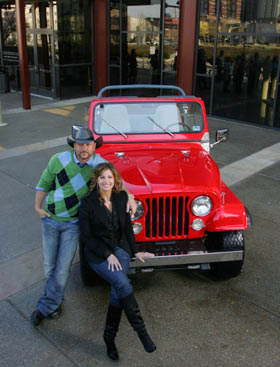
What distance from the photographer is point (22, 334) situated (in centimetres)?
364

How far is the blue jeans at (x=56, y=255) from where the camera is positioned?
359 centimetres

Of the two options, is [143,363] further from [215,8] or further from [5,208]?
[215,8]

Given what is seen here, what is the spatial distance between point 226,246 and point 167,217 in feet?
2.19

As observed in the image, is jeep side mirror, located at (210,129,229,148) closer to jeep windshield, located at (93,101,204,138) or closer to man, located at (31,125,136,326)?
jeep windshield, located at (93,101,204,138)

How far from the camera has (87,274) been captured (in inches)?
162

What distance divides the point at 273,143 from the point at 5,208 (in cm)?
722

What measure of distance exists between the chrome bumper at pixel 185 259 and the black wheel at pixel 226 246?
0.10 m

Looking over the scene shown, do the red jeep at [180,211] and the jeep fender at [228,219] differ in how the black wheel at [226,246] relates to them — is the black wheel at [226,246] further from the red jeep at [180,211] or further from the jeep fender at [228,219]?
the jeep fender at [228,219]

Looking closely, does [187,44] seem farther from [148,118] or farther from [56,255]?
[56,255]

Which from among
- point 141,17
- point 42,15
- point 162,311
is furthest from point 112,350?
point 42,15

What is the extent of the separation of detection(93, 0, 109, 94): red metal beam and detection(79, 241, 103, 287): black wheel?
44.6 ft

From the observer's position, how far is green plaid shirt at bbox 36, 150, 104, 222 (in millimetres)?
3502

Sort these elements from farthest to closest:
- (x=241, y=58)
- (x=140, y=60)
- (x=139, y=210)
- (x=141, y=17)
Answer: (x=140, y=60), (x=141, y=17), (x=241, y=58), (x=139, y=210)

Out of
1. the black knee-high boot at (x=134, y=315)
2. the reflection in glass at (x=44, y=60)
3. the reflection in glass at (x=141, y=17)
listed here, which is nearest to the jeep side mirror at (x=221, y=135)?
A: the black knee-high boot at (x=134, y=315)
